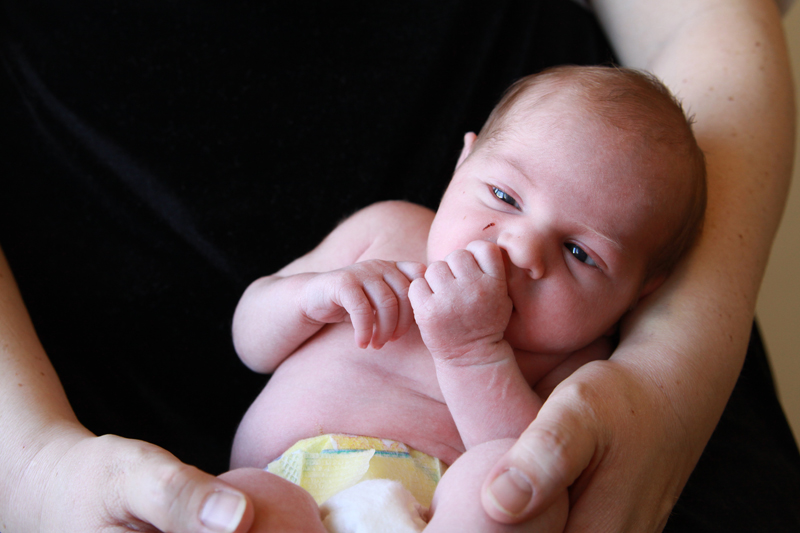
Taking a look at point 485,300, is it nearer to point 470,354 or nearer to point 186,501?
point 470,354

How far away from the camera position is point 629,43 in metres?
1.43

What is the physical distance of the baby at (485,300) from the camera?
79 centimetres

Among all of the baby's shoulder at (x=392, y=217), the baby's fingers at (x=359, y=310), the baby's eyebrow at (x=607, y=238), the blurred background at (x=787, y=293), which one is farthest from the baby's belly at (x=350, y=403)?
the blurred background at (x=787, y=293)

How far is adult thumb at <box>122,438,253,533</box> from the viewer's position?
0.57 metres

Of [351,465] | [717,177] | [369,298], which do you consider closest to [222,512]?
[351,465]

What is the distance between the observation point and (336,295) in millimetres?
840

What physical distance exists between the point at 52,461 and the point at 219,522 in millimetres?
291

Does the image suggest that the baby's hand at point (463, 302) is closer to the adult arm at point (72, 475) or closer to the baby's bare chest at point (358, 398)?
the baby's bare chest at point (358, 398)

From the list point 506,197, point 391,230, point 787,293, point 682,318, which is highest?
point 506,197

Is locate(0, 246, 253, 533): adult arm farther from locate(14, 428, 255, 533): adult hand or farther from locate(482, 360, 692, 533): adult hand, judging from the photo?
locate(482, 360, 692, 533): adult hand

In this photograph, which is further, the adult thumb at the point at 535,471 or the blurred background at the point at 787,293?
the blurred background at the point at 787,293

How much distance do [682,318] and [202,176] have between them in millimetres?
920

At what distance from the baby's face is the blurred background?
7.99ft

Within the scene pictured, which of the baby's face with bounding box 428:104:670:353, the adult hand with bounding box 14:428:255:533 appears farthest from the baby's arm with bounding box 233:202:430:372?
the adult hand with bounding box 14:428:255:533
